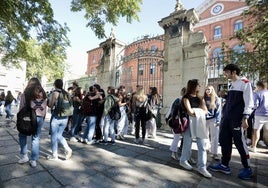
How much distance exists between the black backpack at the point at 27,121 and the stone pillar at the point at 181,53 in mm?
5738

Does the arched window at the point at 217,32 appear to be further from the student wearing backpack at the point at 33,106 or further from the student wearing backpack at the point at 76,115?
the student wearing backpack at the point at 33,106

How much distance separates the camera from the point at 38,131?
3.60 m

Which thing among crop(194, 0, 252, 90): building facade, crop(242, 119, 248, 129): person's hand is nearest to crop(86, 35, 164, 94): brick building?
crop(242, 119, 248, 129): person's hand

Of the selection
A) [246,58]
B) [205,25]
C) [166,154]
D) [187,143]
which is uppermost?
[205,25]

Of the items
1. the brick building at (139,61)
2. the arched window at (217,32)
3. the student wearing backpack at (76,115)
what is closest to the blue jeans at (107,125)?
the student wearing backpack at (76,115)

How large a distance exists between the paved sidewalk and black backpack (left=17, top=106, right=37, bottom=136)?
0.67 m

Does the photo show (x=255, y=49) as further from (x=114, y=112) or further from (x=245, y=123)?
(x=114, y=112)

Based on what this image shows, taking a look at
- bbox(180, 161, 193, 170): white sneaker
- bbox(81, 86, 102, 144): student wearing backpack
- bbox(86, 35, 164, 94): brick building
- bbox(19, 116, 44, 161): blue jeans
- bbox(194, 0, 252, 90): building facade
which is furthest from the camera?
bbox(194, 0, 252, 90): building facade

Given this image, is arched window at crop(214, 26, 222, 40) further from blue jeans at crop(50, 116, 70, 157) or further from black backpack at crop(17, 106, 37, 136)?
black backpack at crop(17, 106, 37, 136)

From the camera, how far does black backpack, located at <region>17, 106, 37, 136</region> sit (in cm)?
337

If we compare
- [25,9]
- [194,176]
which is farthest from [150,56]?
[194,176]

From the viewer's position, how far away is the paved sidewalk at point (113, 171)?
2906mm

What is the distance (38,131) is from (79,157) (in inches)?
42.0

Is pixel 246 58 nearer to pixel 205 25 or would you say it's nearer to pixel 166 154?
pixel 166 154
